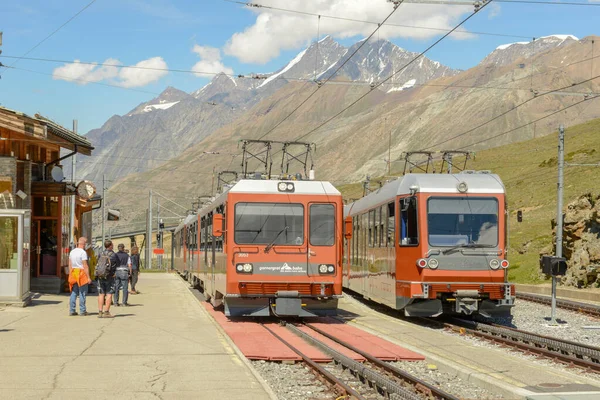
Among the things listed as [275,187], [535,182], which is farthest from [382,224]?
[535,182]

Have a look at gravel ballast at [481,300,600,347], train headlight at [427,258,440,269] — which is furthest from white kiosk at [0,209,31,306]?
gravel ballast at [481,300,600,347]

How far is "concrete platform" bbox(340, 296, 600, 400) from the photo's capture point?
35.0ft

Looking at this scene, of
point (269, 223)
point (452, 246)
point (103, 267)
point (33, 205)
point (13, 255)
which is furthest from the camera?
point (33, 205)

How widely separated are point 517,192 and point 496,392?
9864 cm

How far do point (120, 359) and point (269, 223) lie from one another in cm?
720

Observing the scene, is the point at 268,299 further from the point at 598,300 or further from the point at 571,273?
the point at 571,273

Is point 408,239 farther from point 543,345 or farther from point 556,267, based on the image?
point 543,345

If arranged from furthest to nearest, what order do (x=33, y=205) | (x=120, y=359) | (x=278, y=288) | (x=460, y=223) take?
1. (x=33, y=205)
2. (x=460, y=223)
3. (x=278, y=288)
4. (x=120, y=359)

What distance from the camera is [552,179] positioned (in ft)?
357

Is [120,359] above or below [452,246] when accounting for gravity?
below

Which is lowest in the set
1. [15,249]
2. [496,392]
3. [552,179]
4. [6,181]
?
[496,392]

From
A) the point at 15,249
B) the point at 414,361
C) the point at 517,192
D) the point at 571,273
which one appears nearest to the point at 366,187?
the point at 571,273

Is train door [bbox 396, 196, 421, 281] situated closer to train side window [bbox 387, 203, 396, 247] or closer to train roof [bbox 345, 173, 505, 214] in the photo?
train roof [bbox 345, 173, 505, 214]

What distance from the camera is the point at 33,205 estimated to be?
100 ft
